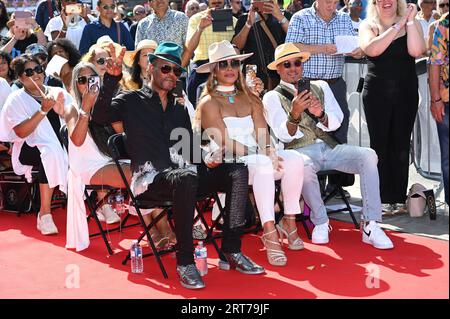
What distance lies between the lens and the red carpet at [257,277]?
4.79 metres

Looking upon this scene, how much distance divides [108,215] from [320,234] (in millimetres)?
2096

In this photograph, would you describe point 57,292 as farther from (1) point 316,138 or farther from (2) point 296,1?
(2) point 296,1

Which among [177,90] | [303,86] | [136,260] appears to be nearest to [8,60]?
[177,90]

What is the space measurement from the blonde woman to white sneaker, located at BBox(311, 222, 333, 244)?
0.98m

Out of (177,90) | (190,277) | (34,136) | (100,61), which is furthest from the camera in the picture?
(34,136)

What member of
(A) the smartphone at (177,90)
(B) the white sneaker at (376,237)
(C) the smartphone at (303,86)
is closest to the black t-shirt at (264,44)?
(C) the smartphone at (303,86)

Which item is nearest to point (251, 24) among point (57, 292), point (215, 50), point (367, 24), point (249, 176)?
point (367, 24)

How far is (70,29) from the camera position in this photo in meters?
8.91

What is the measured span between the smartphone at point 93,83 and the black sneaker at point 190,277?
1528 mm

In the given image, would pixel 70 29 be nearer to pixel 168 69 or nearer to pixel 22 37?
pixel 22 37

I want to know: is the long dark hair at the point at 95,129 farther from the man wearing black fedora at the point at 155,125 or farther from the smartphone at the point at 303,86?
the smartphone at the point at 303,86

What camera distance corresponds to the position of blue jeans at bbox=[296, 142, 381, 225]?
5.83m

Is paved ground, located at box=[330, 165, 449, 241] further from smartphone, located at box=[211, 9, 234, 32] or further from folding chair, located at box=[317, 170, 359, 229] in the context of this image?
→ smartphone, located at box=[211, 9, 234, 32]

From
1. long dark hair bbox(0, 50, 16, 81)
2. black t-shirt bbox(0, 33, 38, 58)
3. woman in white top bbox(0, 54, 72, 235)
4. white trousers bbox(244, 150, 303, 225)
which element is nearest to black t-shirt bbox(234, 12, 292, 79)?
white trousers bbox(244, 150, 303, 225)
